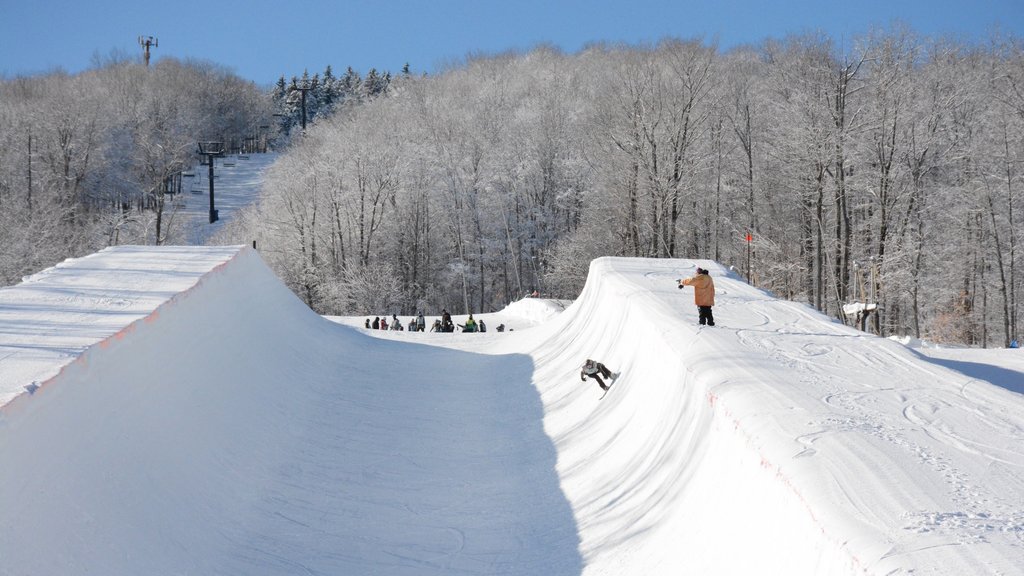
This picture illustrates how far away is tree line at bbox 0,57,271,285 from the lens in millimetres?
44031

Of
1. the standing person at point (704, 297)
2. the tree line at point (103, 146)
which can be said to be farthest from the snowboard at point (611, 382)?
the tree line at point (103, 146)

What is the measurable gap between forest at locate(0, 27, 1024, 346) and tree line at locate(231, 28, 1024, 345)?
172 millimetres

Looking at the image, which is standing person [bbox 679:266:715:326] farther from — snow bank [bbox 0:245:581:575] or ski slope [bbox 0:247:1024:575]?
snow bank [bbox 0:245:581:575]

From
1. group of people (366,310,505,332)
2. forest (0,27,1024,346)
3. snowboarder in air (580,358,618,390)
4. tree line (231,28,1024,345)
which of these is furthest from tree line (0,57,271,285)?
snowboarder in air (580,358,618,390)

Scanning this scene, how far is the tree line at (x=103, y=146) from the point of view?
44.0 meters

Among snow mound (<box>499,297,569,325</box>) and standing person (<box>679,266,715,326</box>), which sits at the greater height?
standing person (<box>679,266,715,326</box>)

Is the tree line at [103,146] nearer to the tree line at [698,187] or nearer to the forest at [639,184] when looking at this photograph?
the forest at [639,184]

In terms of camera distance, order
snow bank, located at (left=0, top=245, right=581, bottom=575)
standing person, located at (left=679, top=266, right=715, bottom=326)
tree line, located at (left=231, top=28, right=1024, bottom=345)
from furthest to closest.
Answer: tree line, located at (left=231, top=28, right=1024, bottom=345), standing person, located at (left=679, top=266, right=715, bottom=326), snow bank, located at (left=0, top=245, right=581, bottom=575)

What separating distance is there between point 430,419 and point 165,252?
706cm

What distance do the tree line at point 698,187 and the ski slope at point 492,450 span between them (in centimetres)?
1796

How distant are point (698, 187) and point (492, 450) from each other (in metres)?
37.7

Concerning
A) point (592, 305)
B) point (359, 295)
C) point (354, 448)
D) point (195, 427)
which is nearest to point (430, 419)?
point (354, 448)

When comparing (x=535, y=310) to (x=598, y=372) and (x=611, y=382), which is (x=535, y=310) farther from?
(x=598, y=372)

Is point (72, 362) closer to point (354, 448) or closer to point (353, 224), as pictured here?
point (354, 448)
